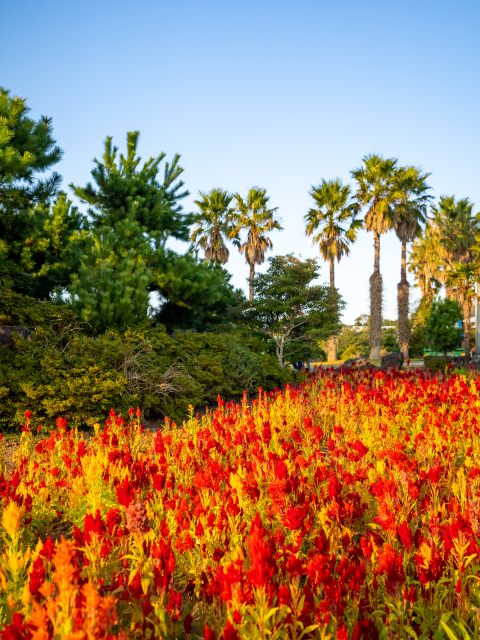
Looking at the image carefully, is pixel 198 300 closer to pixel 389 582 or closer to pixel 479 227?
pixel 389 582

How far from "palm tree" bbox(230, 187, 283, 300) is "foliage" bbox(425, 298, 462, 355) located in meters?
14.0

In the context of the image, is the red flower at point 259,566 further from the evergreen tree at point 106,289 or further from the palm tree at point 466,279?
the palm tree at point 466,279

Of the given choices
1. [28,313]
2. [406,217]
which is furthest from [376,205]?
[28,313]

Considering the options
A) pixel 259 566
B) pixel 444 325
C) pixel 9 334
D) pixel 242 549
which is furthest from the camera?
pixel 444 325

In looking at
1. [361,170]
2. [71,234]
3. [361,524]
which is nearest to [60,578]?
[361,524]

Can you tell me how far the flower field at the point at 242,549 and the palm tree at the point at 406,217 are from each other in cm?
2827

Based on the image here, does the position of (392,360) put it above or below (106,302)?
below

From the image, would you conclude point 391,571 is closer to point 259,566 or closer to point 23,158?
point 259,566

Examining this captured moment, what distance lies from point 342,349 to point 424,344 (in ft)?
31.9

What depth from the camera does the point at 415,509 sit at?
9.87 feet

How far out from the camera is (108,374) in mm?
7152

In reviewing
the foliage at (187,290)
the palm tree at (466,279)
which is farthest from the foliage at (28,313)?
the palm tree at (466,279)

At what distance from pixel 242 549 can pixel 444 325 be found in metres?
34.3

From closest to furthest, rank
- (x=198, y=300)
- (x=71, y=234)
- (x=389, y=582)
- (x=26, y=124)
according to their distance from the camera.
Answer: (x=389, y=582) < (x=26, y=124) < (x=71, y=234) < (x=198, y=300)
